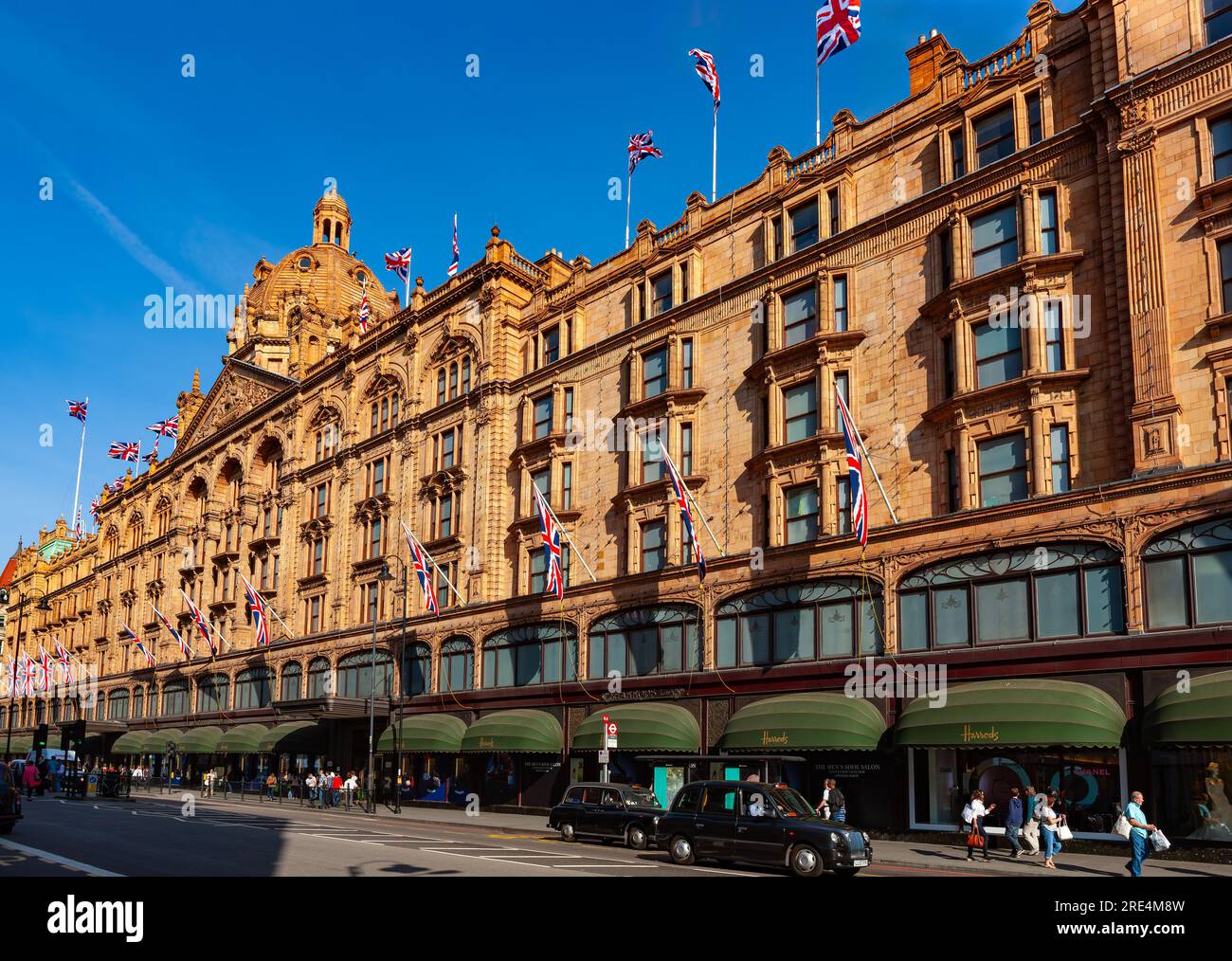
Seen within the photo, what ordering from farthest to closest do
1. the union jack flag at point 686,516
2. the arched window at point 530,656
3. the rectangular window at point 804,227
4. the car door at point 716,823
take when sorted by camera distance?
the arched window at point 530,656 → the rectangular window at point 804,227 → the union jack flag at point 686,516 → the car door at point 716,823

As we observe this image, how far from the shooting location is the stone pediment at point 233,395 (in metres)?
74.5

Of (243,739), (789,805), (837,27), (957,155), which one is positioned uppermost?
(837,27)

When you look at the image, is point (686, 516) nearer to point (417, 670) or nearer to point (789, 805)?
point (789, 805)

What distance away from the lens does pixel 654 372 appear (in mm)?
42500

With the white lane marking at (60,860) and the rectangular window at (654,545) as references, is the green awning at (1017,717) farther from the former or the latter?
the white lane marking at (60,860)

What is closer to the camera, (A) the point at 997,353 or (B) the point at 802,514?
(A) the point at 997,353

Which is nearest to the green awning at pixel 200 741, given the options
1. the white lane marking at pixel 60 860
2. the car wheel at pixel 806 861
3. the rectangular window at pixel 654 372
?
the rectangular window at pixel 654 372

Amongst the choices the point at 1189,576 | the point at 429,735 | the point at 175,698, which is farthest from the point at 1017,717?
the point at 175,698

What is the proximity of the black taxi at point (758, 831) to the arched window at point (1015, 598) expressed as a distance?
31.3 feet

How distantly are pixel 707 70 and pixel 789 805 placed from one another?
28.8 metres

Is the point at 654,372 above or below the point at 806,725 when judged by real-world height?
above

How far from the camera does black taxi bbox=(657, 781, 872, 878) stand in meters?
19.5

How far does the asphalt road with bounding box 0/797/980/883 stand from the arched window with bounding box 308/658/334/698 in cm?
2170

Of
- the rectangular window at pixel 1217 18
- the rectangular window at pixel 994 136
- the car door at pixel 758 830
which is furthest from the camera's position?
the rectangular window at pixel 994 136
